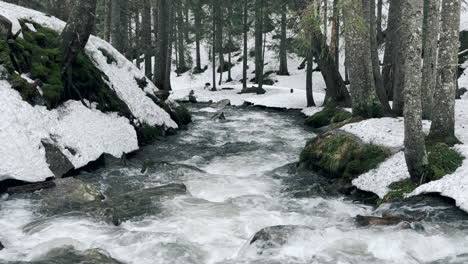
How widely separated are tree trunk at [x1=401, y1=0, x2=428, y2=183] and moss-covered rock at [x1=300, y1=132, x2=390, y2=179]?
5.18 feet

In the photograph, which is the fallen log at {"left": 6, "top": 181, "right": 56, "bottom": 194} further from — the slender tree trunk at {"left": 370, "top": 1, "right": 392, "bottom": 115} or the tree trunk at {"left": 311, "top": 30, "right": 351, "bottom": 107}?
the tree trunk at {"left": 311, "top": 30, "right": 351, "bottom": 107}

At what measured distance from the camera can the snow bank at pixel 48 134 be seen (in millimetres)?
8805

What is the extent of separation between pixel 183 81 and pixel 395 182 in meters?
39.1

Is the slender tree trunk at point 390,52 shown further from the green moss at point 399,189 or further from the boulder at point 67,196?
the boulder at point 67,196

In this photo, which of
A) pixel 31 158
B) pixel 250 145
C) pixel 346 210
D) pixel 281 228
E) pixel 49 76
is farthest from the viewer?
pixel 250 145

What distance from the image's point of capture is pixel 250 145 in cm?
1547

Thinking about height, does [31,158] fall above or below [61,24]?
below

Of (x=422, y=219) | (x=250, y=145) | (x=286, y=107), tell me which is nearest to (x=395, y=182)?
(x=422, y=219)

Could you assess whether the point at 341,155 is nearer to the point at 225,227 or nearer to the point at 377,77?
the point at 225,227

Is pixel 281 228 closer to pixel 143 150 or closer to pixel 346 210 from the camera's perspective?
pixel 346 210

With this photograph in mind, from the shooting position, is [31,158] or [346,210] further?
[31,158]

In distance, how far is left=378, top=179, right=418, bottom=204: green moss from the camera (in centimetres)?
816

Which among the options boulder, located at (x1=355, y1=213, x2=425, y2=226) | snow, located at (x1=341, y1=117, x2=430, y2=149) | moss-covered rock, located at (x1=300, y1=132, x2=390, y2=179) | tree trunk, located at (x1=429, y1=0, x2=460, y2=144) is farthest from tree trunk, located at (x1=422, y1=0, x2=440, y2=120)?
boulder, located at (x1=355, y1=213, x2=425, y2=226)

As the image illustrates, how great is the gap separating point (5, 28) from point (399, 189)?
1091cm
